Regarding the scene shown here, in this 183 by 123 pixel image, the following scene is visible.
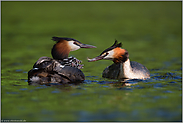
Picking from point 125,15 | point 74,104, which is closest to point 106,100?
point 74,104

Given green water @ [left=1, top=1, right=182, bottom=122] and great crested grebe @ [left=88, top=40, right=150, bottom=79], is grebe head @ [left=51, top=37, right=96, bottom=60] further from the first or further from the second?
green water @ [left=1, top=1, right=182, bottom=122]

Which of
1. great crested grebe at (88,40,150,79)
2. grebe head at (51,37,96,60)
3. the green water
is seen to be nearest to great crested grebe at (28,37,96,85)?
grebe head at (51,37,96,60)

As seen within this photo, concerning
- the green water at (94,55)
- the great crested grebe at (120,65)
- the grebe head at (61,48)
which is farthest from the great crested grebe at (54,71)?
the great crested grebe at (120,65)

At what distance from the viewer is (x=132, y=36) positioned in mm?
19547

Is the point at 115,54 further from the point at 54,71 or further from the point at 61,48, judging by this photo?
the point at 54,71

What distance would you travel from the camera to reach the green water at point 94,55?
681 centimetres

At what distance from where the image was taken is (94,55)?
576 inches

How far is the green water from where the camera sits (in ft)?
22.3

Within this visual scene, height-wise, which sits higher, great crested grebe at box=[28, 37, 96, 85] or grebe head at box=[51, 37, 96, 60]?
grebe head at box=[51, 37, 96, 60]

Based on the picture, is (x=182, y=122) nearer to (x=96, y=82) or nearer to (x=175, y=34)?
(x=96, y=82)

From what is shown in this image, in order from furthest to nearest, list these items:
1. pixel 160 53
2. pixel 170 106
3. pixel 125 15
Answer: pixel 125 15 < pixel 160 53 < pixel 170 106

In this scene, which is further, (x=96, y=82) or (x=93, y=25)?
(x=93, y=25)

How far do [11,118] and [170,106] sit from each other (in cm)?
323

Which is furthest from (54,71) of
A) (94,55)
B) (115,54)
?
(94,55)
